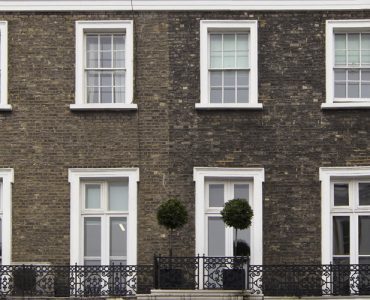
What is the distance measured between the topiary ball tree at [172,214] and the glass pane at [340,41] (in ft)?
16.6

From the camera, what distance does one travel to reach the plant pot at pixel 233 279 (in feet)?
80.0

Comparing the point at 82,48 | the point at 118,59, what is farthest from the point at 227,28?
the point at 82,48

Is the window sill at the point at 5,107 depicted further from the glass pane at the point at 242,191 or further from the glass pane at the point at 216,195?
the glass pane at the point at 242,191

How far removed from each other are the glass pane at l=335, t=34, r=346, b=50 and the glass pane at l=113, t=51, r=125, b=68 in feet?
15.6

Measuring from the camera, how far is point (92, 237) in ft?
85.7

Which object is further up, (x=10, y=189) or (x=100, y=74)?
(x=100, y=74)

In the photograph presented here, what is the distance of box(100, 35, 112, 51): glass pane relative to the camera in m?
26.5

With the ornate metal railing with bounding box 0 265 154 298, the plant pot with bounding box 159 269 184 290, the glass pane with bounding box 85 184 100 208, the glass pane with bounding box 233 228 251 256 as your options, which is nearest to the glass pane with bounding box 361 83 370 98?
the glass pane with bounding box 233 228 251 256

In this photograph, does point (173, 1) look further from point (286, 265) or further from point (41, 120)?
point (286, 265)

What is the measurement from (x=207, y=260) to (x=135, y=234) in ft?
5.59

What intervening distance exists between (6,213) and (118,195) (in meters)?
2.49

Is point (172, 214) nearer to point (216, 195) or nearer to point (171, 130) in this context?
point (216, 195)

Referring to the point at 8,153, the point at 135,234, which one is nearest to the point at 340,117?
the point at 135,234

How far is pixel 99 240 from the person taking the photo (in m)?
26.1
